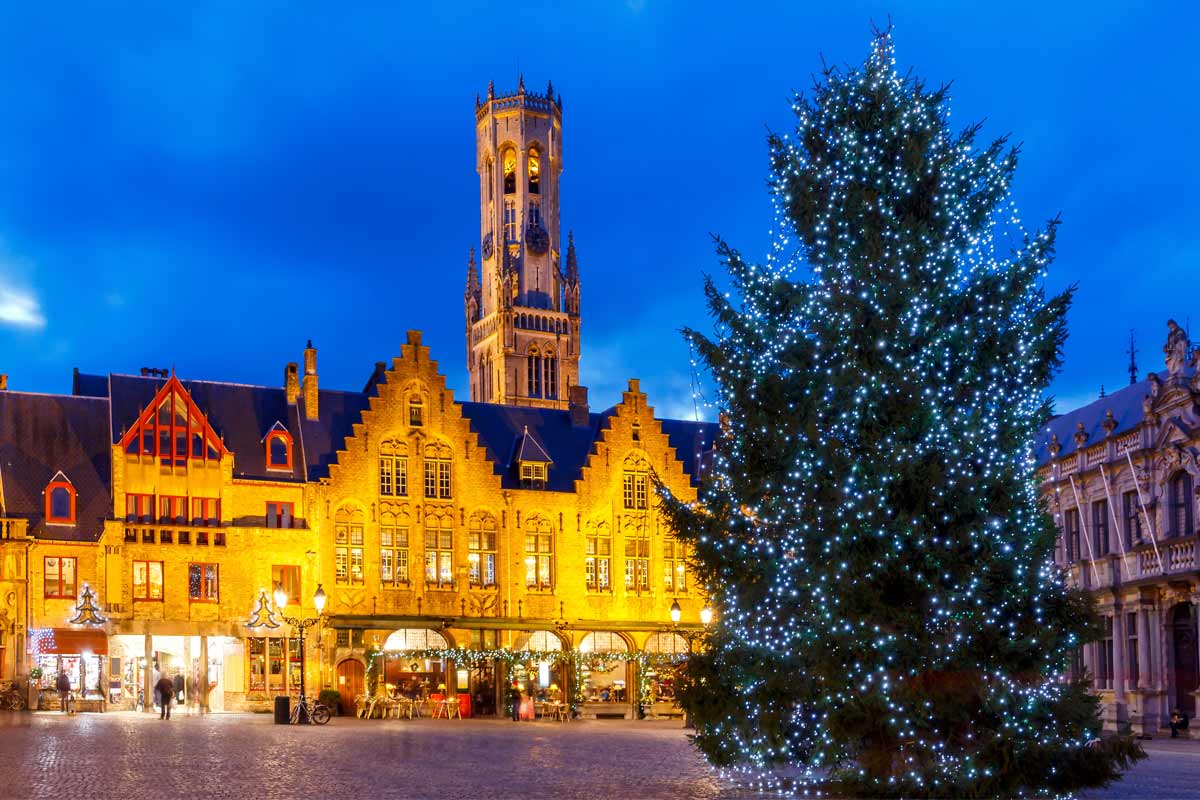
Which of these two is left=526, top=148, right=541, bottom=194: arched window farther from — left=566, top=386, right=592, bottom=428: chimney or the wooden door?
the wooden door

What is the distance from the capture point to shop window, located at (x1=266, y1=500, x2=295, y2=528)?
57406mm

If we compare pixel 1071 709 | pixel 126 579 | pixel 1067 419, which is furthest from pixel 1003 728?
pixel 126 579

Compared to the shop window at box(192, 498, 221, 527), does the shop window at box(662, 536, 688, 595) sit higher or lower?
lower

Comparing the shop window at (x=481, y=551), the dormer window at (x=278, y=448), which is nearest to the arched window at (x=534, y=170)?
the shop window at (x=481, y=551)

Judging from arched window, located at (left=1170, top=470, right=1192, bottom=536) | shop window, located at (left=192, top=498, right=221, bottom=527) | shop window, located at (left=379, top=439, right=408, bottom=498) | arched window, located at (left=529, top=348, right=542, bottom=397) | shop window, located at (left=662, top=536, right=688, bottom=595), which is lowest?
shop window, located at (left=662, top=536, right=688, bottom=595)

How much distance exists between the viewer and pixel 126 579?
54.5m

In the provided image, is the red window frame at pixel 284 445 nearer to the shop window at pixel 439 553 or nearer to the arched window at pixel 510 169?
the shop window at pixel 439 553

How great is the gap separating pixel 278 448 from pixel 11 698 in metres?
13.2

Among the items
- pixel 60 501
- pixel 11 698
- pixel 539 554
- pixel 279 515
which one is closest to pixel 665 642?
pixel 539 554

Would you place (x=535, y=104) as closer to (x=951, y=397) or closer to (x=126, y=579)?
(x=126, y=579)

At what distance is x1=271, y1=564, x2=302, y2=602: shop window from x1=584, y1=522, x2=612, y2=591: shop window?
→ 1170cm

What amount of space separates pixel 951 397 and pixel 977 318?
1113 mm

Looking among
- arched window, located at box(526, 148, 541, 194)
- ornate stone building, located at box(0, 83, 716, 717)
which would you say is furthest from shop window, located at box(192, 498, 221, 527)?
arched window, located at box(526, 148, 541, 194)

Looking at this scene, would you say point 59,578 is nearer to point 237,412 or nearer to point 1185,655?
point 237,412
